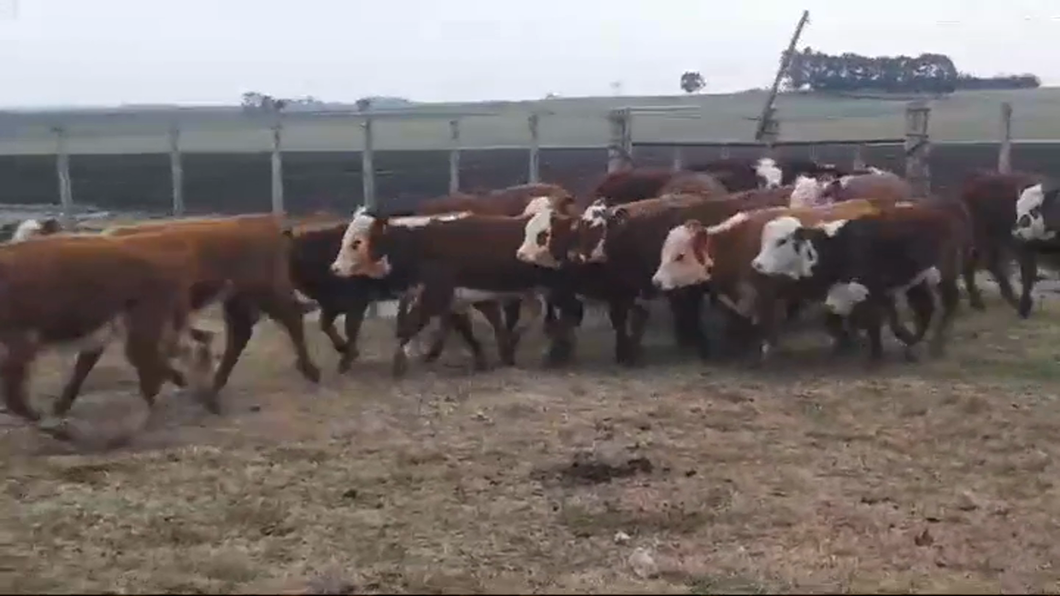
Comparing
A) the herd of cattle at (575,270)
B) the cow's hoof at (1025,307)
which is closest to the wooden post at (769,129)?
the cow's hoof at (1025,307)

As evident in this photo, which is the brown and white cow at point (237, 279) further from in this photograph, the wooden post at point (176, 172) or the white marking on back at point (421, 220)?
the wooden post at point (176, 172)

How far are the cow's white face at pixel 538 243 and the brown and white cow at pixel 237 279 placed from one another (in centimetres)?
162

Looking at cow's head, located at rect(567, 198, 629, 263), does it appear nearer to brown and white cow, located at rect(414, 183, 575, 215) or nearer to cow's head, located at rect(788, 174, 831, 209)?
brown and white cow, located at rect(414, 183, 575, 215)

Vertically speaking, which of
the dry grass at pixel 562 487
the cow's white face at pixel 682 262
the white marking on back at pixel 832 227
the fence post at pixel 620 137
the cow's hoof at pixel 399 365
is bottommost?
the cow's hoof at pixel 399 365

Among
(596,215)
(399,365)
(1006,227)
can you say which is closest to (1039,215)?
(1006,227)

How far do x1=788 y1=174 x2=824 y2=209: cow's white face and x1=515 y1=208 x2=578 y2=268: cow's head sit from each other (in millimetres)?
2187

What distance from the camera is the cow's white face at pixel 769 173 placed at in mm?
14445

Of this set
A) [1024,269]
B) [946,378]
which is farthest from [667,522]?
[1024,269]

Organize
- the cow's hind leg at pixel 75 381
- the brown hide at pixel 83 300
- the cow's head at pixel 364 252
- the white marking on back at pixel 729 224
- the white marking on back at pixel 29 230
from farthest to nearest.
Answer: the white marking on back at pixel 29 230, the white marking on back at pixel 729 224, the cow's head at pixel 364 252, the cow's hind leg at pixel 75 381, the brown hide at pixel 83 300

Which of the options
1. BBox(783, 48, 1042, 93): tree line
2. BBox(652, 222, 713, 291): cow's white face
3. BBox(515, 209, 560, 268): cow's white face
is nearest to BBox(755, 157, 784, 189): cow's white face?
BBox(652, 222, 713, 291): cow's white face

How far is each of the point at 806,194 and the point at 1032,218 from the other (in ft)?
6.08

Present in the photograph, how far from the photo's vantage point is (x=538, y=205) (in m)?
11.5

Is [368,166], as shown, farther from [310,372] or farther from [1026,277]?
[1026,277]

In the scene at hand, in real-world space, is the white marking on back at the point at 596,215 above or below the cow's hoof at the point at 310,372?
above
